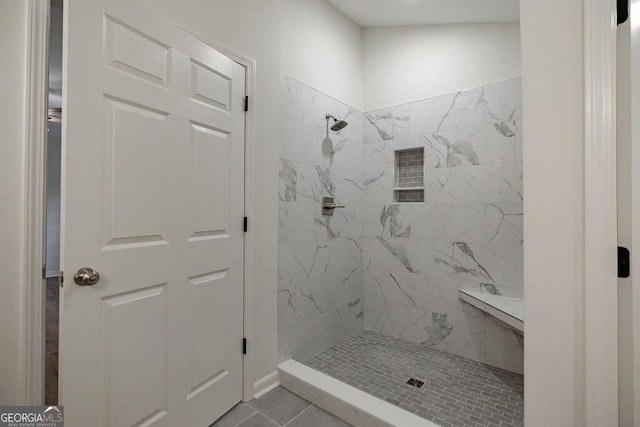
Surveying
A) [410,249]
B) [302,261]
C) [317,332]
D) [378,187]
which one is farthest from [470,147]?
[317,332]

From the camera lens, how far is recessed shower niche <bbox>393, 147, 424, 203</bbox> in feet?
9.11

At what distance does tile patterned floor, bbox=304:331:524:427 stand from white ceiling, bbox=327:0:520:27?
2657mm

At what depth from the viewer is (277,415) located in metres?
1.77

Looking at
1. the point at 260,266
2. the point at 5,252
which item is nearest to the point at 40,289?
the point at 5,252

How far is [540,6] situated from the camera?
1.05 meters

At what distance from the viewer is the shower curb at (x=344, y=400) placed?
1583 millimetres

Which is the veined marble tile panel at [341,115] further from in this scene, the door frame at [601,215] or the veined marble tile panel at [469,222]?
the door frame at [601,215]

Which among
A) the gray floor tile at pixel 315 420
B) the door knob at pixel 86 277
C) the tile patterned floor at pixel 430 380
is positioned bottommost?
the gray floor tile at pixel 315 420

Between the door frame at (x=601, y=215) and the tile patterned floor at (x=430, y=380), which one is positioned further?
the tile patterned floor at (x=430, y=380)

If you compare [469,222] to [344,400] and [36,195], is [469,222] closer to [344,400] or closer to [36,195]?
[344,400]

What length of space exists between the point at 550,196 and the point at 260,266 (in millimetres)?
1587

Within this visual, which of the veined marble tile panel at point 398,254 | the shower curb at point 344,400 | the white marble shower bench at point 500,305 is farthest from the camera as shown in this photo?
the veined marble tile panel at point 398,254

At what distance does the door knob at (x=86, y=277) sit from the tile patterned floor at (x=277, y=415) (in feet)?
3.50

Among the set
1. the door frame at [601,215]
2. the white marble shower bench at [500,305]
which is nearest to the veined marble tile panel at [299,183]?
the white marble shower bench at [500,305]
